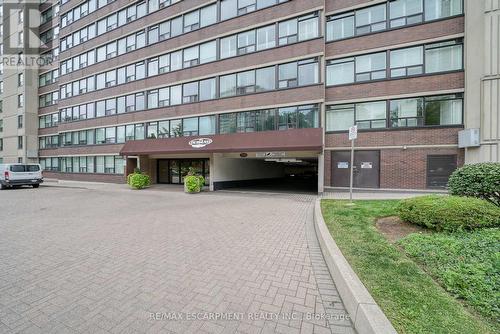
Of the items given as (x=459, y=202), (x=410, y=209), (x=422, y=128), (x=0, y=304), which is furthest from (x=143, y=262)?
(x=422, y=128)

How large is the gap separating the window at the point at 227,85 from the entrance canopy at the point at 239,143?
3.48 m

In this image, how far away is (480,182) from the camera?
6113 millimetres

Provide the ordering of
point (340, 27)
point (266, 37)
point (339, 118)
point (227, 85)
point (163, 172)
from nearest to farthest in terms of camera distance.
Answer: point (339, 118) < point (340, 27) < point (266, 37) < point (227, 85) < point (163, 172)

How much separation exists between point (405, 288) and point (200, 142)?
16.0m

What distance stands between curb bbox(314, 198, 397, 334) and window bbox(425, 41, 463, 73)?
47.2 ft

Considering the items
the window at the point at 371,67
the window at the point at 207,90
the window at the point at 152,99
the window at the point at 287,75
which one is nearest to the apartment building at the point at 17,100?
the window at the point at 152,99

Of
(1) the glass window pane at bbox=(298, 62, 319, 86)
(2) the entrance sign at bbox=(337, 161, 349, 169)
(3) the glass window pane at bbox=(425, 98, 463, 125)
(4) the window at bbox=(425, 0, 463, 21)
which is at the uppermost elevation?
(4) the window at bbox=(425, 0, 463, 21)

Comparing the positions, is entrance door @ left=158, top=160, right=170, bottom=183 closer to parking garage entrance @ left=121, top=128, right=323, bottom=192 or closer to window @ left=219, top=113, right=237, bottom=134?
parking garage entrance @ left=121, top=128, right=323, bottom=192

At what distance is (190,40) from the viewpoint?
66.1ft

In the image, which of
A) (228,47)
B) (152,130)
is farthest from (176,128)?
(228,47)

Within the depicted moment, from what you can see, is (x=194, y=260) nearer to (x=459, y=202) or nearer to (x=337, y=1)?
(x=459, y=202)

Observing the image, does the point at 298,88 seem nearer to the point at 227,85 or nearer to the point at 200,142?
the point at 227,85

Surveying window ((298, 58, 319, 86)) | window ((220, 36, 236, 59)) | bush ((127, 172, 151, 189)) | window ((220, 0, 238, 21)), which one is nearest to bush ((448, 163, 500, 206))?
window ((298, 58, 319, 86))

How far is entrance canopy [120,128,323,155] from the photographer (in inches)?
567
